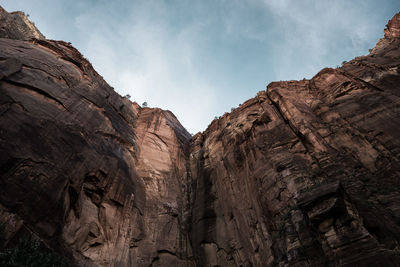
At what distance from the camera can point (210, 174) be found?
94.6 feet

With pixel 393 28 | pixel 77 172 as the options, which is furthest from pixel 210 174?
pixel 393 28

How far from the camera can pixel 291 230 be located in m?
16.5

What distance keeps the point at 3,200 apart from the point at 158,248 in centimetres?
1188

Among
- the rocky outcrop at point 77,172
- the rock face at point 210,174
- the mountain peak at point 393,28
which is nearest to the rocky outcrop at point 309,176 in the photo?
the rock face at point 210,174

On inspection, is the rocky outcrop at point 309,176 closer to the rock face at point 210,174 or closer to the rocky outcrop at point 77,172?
the rock face at point 210,174

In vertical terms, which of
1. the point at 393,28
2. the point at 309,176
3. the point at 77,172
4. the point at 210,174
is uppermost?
the point at 393,28

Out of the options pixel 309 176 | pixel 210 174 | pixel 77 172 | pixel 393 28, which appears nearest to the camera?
pixel 77 172

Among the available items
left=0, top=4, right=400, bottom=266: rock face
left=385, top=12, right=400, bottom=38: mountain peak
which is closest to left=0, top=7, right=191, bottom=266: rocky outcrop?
left=0, top=4, right=400, bottom=266: rock face

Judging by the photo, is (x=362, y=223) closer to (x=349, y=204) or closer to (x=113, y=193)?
(x=349, y=204)

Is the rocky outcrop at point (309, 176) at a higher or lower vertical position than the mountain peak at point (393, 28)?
lower

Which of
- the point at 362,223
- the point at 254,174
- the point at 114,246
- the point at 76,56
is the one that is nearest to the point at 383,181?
the point at 362,223

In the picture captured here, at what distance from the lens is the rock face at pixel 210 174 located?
45.7 feet

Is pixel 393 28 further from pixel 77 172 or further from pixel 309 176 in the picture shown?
pixel 77 172

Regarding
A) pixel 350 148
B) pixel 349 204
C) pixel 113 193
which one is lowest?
pixel 349 204
